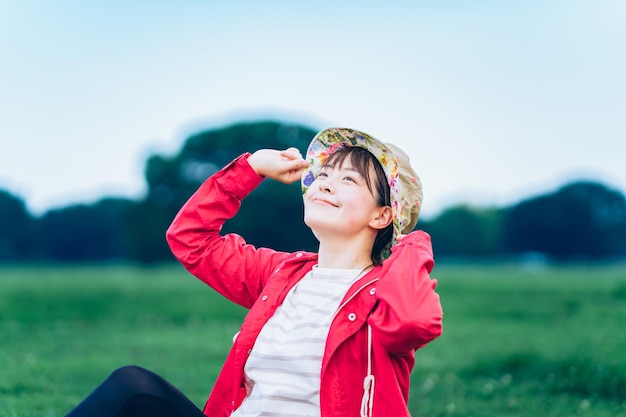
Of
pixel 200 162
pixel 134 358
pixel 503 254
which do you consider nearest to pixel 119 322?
pixel 134 358

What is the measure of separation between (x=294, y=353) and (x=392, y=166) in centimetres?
90

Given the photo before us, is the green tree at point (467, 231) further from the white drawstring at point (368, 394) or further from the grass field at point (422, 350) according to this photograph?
the white drawstring at point (368, 394)

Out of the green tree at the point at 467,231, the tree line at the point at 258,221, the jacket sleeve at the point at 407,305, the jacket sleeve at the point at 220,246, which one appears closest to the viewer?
the jacket sleeve at the point at 407,305

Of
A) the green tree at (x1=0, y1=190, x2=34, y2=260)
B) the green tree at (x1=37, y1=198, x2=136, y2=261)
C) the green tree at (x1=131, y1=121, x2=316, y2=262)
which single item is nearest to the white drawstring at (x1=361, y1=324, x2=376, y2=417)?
the green tree at (x1=131, y1=121, x2=316, y2=262)

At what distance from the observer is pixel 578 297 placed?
16.6 m

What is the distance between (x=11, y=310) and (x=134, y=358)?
19.1 feet

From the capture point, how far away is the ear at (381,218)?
3100mm

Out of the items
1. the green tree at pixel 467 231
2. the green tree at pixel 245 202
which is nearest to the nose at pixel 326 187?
the green tree at pixel 245 202

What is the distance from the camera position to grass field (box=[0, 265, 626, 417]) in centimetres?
609

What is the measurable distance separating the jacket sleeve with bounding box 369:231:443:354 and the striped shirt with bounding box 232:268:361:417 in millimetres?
245

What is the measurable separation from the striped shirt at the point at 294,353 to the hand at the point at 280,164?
56 centimetres

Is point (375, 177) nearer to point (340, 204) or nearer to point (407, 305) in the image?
point (340, 204)

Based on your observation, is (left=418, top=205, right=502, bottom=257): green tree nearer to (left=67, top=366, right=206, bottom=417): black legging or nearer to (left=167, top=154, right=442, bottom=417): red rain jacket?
(left=167, top=154, right=442, bottom=417): red rain jacket

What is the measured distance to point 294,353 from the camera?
2.80 metres
